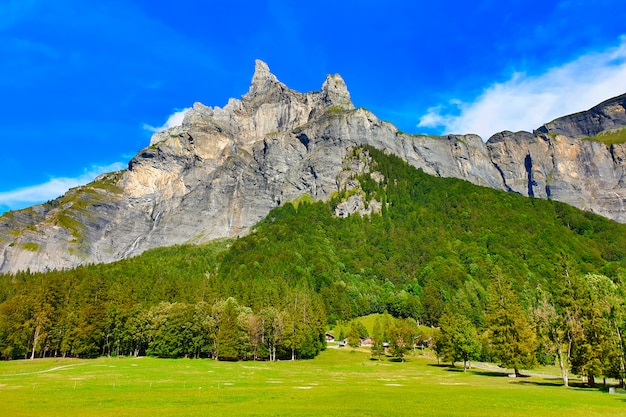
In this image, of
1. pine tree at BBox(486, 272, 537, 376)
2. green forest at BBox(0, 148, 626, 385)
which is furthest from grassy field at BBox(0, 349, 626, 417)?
pine tree at BBox(486, 272, 537, 376)

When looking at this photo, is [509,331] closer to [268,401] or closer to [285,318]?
[268,401]

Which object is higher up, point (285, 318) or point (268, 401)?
point (285, 318)

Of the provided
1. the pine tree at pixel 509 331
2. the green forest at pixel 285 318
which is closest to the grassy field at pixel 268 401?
the green forest at pixel 285 318

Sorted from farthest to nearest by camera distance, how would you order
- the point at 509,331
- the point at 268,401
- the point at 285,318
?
the point at 285,318 < the point at 509,331 < the point at 268,401

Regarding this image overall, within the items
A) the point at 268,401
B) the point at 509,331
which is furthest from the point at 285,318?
the point at 268,401

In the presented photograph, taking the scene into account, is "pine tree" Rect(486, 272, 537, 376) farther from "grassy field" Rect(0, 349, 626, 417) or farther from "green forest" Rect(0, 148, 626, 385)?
Answer: "grassy field" Rect(0, 349, 626, 417)

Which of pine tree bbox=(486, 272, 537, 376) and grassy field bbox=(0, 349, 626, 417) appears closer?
grassy field bbox=(0, 349, 626, 417)

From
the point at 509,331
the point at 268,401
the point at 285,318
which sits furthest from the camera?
the point at 285,318

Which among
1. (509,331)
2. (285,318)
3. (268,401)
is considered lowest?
(268,401)

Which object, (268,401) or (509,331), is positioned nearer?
(268,401)

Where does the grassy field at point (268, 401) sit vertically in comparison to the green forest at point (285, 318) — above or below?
below

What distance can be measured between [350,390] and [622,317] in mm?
33261

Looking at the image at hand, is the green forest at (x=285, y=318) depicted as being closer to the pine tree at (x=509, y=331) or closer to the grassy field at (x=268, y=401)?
the pine tree at (x=509, y=331)

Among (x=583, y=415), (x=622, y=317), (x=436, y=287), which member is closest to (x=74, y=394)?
(x=583, y=415)
